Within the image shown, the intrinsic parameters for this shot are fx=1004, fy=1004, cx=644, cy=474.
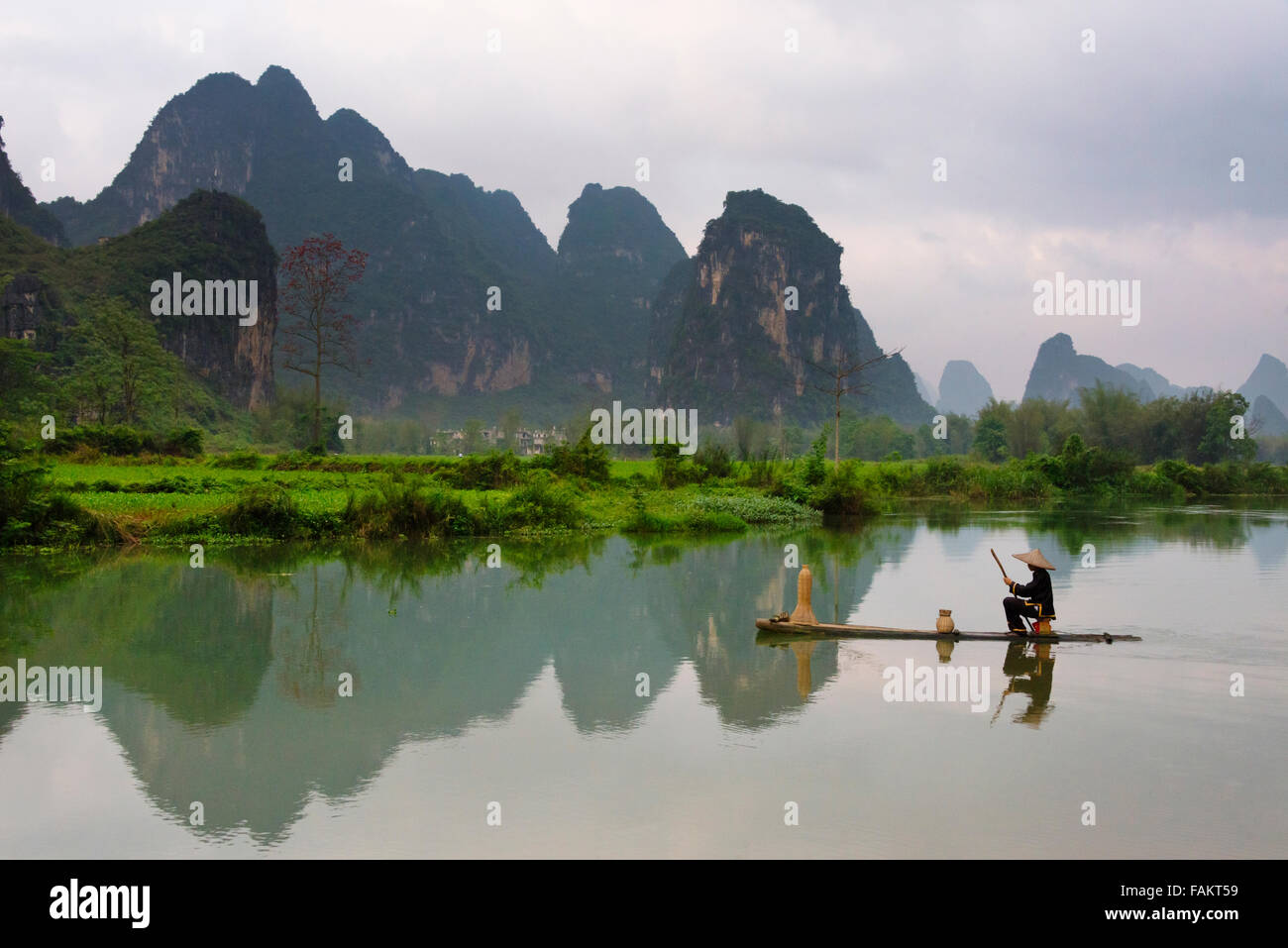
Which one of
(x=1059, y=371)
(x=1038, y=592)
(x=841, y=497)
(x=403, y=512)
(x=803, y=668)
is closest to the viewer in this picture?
(x=803, y=668)

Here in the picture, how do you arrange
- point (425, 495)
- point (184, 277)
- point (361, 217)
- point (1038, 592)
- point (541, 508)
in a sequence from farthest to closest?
point (361, 217), point (184, 277), point (541, 508), point (425, 495), point (1038, 592)

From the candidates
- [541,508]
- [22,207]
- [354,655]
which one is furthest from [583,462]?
[22,207]

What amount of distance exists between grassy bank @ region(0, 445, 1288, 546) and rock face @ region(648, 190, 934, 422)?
75.7m

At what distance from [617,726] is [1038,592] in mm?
3916

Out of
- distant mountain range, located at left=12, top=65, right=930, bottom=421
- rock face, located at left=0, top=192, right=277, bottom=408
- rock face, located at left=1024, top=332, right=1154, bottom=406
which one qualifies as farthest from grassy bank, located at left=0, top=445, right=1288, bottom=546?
rock face, located at left=1024, top=332, right=1154, bottom=406

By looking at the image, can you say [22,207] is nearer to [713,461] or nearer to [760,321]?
[713,461]

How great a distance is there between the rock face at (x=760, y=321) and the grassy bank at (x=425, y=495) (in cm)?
7573

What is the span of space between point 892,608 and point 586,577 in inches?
163

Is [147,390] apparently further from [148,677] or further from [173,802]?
[173,802]

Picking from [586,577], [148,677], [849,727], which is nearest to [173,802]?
A: [148,677]

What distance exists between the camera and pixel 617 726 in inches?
248

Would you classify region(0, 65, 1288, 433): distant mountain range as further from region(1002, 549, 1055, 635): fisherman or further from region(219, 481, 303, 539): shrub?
region(1002, 549, 1055, 635): fisherman

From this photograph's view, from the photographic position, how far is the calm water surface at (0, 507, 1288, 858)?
4598mm

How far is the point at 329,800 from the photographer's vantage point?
16.4 ft
